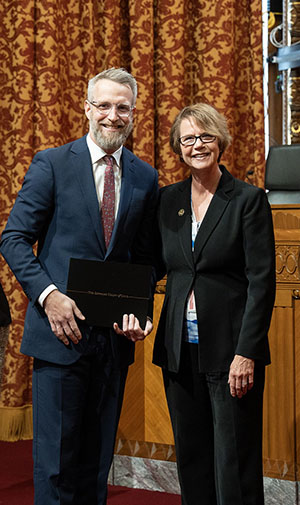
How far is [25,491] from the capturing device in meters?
3.42

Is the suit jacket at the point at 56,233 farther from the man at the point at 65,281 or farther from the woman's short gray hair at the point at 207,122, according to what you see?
the woman's short gray hair at the point at 207,122

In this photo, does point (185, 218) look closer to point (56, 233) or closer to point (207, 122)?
point (207, 122)

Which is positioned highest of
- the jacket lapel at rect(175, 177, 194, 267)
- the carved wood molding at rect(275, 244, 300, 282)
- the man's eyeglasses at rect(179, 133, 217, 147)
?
the man's eyeglasses at rect(179, 133, 217, 147)

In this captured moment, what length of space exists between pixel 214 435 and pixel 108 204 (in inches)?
34.1

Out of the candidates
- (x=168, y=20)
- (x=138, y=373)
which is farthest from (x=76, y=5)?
(x=138, y=373)

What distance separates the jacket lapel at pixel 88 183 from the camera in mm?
2295

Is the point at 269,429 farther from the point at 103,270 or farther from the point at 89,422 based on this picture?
the point at 103,270

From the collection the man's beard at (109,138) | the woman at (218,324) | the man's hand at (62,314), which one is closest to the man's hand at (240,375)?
the woman at (218,324)

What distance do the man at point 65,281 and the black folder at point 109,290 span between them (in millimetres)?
48

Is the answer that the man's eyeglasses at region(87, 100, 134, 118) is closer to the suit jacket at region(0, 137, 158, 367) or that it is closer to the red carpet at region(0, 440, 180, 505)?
the suit jacket at region(0, 137, 158, 367)

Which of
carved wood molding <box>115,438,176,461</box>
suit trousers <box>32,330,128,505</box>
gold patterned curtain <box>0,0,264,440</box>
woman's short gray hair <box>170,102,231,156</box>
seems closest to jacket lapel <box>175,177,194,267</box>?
woman's short gray hair <box>170,102,231,156</box>

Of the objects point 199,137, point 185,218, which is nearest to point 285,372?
point 185,218

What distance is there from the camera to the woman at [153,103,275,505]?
7.31ft

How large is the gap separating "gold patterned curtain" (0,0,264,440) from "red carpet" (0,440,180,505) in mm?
590
